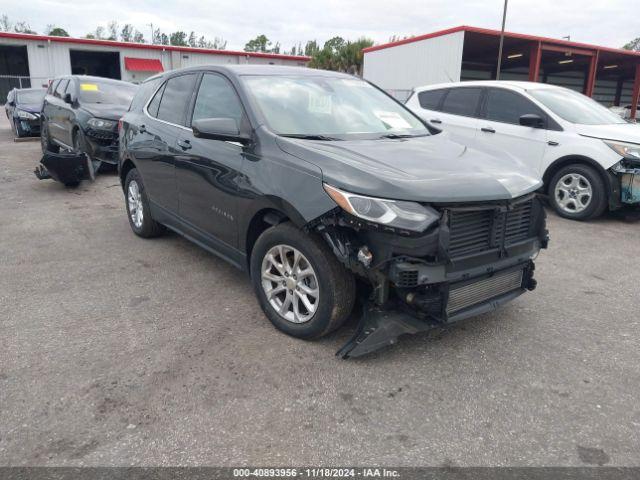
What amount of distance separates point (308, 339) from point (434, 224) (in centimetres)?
113

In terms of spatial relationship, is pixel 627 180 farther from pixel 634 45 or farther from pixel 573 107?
pixel 634 45

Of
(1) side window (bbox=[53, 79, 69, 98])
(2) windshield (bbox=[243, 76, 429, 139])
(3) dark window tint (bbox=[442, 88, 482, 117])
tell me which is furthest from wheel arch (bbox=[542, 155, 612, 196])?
(1) side window (bbox=[53, 79, 69, 98])

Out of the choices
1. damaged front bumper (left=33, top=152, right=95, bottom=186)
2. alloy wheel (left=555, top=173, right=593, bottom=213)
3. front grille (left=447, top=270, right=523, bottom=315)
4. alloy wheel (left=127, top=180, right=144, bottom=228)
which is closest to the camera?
front grille (left=447, top=270, right=523, bottom=315)

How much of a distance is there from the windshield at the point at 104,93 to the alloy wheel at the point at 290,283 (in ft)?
25.7

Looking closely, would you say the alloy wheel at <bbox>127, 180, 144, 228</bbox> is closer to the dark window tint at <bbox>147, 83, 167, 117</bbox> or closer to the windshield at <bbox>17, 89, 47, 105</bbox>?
the dark window tint at <bbox>147, 83, 167, 117</bbox>

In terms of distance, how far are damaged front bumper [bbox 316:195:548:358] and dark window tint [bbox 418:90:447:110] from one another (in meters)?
5.57

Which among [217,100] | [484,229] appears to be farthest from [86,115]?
[484,229]

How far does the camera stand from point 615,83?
36.1m

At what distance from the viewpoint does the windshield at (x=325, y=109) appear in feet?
12.2

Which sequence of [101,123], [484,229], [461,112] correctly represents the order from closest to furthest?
[484,229], [461,112], [101,123]

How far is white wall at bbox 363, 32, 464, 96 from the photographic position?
20125 mm

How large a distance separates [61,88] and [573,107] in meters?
9.68

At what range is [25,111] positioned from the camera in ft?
48.4

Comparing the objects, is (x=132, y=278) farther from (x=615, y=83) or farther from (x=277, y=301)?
(x=615, y=83)
